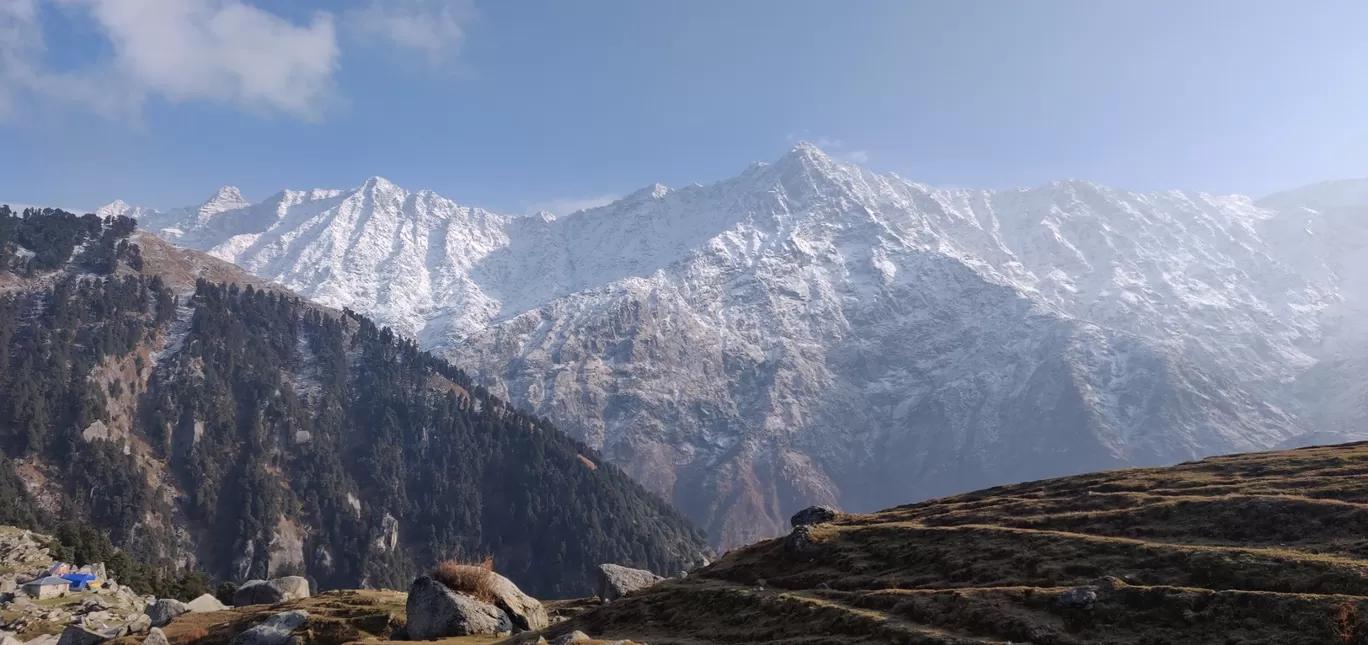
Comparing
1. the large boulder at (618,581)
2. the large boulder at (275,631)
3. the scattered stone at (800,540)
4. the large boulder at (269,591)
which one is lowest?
the large boulder at (269,591)

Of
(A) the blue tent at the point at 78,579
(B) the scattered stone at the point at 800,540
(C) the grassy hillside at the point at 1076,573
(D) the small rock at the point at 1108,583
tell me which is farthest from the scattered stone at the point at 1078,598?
(A) the blue tent at the point at 78,579

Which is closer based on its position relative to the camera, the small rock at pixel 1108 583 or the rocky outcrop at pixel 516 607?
the small rock at pixel 1108 583

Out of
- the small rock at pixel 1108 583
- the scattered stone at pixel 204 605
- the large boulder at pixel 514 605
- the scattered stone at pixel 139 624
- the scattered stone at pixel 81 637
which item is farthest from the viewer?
the scattered stone at pixel 204 605

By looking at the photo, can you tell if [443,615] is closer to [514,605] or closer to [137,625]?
[514,605]

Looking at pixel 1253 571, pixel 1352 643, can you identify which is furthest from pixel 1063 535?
pixel 1352 643

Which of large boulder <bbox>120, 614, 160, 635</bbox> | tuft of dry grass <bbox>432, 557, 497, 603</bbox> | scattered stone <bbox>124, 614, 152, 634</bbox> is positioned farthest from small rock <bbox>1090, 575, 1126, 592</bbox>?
scattered stone <bbox>124, 614, 152, 634</bbox>

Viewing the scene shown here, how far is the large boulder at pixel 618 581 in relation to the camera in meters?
75.3

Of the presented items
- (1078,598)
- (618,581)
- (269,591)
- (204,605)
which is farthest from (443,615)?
(269,591)

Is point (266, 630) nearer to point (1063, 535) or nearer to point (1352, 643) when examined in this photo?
point (1063, 535)

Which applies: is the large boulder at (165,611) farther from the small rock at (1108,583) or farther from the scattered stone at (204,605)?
the small rock at (1108,583)

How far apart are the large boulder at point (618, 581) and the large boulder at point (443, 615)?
21210mm

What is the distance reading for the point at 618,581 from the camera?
251ft

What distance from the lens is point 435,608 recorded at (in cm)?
5281

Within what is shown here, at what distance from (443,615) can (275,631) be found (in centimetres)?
1297
